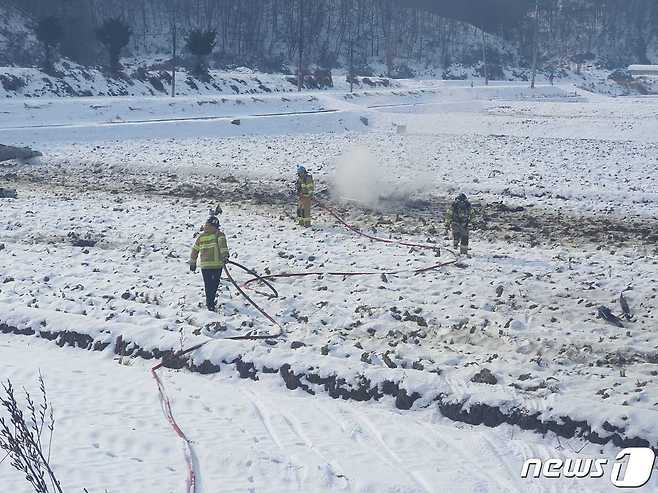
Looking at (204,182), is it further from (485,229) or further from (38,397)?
(38,397)

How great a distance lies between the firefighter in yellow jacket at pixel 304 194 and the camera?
1986cm

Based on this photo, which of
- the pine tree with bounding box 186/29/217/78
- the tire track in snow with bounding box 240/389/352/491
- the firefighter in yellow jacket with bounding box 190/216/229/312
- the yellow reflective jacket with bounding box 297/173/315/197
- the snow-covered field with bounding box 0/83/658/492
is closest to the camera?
the tire track in snow with bounding box 240/389/352/491

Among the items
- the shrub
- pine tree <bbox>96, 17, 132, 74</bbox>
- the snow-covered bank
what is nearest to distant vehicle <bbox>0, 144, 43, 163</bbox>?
the snow-covered bank

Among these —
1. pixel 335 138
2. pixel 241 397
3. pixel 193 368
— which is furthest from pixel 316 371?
pixel 335 138

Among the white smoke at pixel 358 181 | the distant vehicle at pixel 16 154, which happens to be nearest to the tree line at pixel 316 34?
the distant vehicle at pixel 16 154

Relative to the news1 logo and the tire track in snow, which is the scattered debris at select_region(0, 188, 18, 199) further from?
the news1 logo

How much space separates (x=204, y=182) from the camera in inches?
1095

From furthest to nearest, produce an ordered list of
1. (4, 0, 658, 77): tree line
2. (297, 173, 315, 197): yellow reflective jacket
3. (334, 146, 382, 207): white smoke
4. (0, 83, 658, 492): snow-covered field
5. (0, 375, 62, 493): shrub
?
(4, 0, 658, 77): tree line < (334, 146, 382, 207): white smoke < (297, 173, 315, 197): yellow reflective jacket < (0, 83, 658, 492): snow-covered field < (0, 375, 62, 493): shrub

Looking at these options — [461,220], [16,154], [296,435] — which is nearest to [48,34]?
[16,154]

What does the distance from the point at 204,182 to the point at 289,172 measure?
382cm

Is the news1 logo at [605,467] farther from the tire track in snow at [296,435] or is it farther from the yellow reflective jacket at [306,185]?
the yellow reflective jacket at [306,185]

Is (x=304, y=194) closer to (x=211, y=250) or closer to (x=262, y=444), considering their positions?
(x=211, y=250)

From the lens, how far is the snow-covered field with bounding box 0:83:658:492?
899 cm

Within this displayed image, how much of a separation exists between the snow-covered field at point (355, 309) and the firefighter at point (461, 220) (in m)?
0.52
